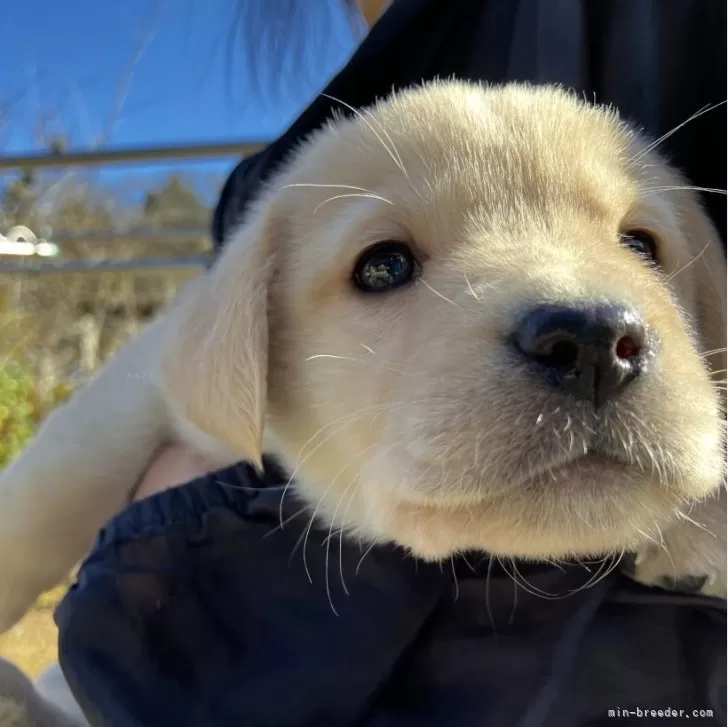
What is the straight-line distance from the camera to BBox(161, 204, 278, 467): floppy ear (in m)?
1.35

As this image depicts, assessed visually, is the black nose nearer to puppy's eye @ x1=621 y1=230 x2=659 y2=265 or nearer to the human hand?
puppy's eye @ x1=621 y1=230 x2=659 y2=265

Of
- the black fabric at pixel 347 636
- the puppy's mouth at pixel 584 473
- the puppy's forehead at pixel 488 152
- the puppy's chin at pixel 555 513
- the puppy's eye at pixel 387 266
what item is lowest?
the black fabric at pixel 347 636

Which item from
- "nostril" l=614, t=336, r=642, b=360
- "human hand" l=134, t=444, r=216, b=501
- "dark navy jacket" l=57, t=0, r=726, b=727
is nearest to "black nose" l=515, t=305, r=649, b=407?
"nostril" l=614, t=336, r=642, b=360

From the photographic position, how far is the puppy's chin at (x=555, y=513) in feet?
3.28

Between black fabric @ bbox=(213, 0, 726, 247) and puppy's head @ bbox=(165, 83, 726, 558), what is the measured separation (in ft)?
0.40

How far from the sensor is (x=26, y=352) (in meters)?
6.80

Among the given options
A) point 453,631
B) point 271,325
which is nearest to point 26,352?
point 271,325

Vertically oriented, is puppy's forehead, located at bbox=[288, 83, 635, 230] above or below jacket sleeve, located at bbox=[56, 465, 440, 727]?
above

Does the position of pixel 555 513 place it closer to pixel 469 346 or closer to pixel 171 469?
pixel 469 346

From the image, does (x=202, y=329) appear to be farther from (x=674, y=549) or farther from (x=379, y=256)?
(x=674, y=549)

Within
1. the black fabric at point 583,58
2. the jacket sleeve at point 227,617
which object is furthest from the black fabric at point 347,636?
the black fabric at point 583,58

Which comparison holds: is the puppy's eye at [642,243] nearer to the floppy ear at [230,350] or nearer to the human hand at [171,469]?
the floppy ear at [230,350]

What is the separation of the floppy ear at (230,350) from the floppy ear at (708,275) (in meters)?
0.81

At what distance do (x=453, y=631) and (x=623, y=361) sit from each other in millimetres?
560
